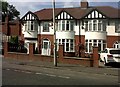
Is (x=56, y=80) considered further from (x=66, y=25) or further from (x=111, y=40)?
(x=66, y=25)

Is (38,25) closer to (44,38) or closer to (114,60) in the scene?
(44,38)

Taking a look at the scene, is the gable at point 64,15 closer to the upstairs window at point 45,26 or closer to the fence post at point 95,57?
the upstairs window at point 45,26

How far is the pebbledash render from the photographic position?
43156 millimetres

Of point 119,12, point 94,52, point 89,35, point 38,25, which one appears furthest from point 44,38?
point 94,52

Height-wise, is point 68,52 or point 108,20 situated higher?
point 108,20

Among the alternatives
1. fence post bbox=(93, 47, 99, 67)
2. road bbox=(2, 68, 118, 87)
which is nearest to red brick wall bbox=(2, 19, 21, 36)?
fence post bbox=(93, 47, 99, 67)

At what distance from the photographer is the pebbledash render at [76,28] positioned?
43156 millimetres

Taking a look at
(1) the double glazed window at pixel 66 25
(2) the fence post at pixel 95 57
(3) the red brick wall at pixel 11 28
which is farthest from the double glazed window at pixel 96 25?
(3) the red brick wall at pixel 11 28

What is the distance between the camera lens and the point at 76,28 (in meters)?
45.9

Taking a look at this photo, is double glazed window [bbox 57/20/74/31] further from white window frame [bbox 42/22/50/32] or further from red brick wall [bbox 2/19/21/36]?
red brick wall [bbox 2/19/21/36]

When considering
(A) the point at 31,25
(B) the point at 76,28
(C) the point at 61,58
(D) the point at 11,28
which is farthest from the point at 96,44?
(D) the point at 11,28

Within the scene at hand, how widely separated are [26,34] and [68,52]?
9.46 metres

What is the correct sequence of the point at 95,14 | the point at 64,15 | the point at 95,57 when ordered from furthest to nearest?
the point at 64,15, the point at 95,14, the point at 95,57

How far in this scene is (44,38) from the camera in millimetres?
49438
